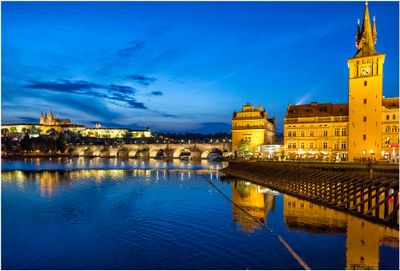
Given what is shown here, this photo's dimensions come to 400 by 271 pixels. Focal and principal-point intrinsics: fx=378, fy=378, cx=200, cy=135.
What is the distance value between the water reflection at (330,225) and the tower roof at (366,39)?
1654 inches

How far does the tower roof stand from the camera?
2603 inches

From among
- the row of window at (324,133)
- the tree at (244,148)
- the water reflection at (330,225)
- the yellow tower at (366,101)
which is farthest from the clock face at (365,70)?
the water reflection at (330,225)

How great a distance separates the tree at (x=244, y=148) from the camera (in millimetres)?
94250

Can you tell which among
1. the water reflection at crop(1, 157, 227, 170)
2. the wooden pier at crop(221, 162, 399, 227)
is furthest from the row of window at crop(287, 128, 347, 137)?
the water reflection at crop(1, 157, 227, 170)

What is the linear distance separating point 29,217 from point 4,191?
19.6 metres

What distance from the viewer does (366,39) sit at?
6638 cm

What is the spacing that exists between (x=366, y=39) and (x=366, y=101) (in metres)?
11.0

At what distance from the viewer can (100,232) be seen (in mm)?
23047

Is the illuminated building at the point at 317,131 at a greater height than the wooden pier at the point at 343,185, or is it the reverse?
the illuminated building at the point at 317,131

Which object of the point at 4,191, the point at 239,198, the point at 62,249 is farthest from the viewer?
the point at 4,191

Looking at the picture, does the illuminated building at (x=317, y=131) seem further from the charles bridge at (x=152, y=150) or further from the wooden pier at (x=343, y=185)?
the charles bridge at (x=152, y=150)

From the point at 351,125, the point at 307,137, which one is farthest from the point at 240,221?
the point at 307,137

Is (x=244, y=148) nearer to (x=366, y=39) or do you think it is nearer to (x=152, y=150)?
(x=366, y=39)

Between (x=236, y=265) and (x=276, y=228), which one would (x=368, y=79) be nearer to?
(x=276, y=228)
